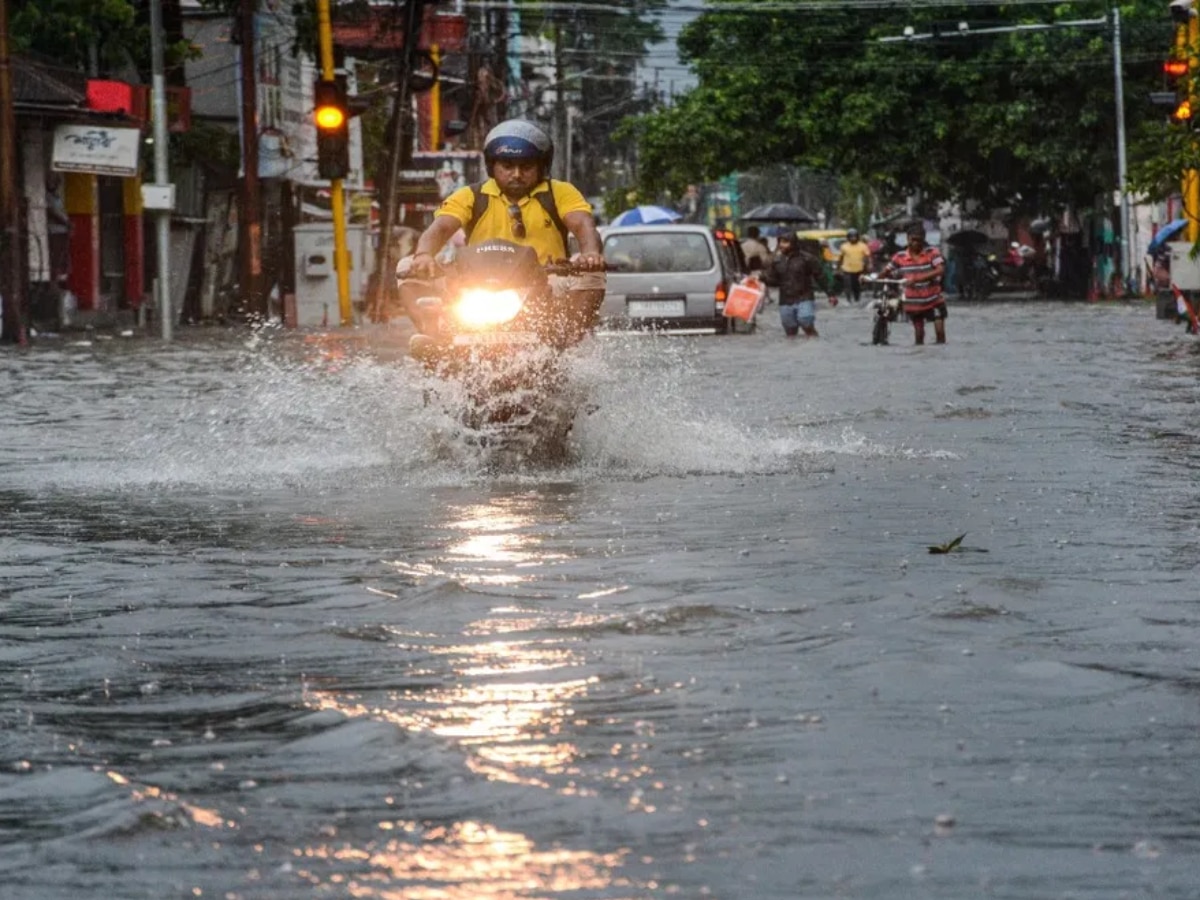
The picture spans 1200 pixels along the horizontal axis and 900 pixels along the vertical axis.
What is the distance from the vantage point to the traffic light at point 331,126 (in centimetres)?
3375

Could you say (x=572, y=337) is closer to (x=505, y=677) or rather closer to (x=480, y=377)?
(x=480, y=377)

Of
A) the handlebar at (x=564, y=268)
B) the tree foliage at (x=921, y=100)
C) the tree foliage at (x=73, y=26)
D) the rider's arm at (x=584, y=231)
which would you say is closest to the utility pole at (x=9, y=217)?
the tree foliage at (x=73, y=26)

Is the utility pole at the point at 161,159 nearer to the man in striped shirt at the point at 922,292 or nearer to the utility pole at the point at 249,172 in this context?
the utility pole at the point at 249,172

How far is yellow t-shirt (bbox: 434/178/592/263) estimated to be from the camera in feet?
36.8

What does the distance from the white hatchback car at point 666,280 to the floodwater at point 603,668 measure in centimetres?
1806

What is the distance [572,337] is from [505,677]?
5.63 metres

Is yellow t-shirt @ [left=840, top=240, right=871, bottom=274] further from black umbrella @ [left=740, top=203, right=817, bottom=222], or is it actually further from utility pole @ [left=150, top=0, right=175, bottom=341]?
utility pole @ [left=150, top=0, right=175, bottom=341]

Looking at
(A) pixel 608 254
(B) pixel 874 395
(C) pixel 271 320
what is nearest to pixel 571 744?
(B) pixel 874 395

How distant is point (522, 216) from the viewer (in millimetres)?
11273

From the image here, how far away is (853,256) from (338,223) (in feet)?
64.5

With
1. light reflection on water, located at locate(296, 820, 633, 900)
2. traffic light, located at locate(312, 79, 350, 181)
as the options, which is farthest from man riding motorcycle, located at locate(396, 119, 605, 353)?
traffic light, located at locate(312, 79, 350, 181)

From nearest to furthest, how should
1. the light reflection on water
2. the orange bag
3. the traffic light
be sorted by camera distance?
the light reflection on water → the orange bag → the traffic light

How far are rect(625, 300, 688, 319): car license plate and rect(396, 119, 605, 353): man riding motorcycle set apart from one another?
1928 centimetres

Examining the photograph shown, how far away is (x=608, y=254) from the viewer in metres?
30.8
